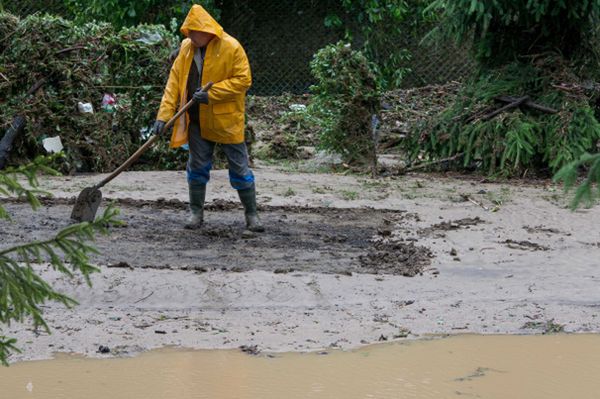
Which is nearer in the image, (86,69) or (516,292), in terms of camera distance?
(516,292)

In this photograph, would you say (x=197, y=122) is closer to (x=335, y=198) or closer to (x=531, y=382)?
(x=335, y=198)

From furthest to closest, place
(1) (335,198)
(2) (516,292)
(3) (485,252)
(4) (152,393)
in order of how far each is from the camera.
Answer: (1) (335,198), (3) (485,252), (2) (516,292), (4) (152,393)

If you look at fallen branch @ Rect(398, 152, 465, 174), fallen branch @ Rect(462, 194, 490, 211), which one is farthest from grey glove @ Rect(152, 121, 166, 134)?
fallen branch @ Rect(398, 152, 465, 174)

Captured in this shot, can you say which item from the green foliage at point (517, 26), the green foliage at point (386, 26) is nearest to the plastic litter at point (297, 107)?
the green foliage at point (386, 26)

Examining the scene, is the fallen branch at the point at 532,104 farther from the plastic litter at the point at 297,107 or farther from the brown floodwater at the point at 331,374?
the brown floodwater at the point at 331,374

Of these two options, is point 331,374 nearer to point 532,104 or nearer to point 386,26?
point 532,104

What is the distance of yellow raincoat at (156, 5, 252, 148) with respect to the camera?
838 centimetres

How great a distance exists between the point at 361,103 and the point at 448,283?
5.62m

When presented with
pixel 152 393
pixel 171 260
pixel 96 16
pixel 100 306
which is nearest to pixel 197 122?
pixel 171 260

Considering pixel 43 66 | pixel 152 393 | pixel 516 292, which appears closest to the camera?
pixel 152 393

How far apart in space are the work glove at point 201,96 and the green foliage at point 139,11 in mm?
9094

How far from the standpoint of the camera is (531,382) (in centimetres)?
564

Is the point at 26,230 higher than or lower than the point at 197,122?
lower

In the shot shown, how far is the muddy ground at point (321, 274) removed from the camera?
20.8ft
